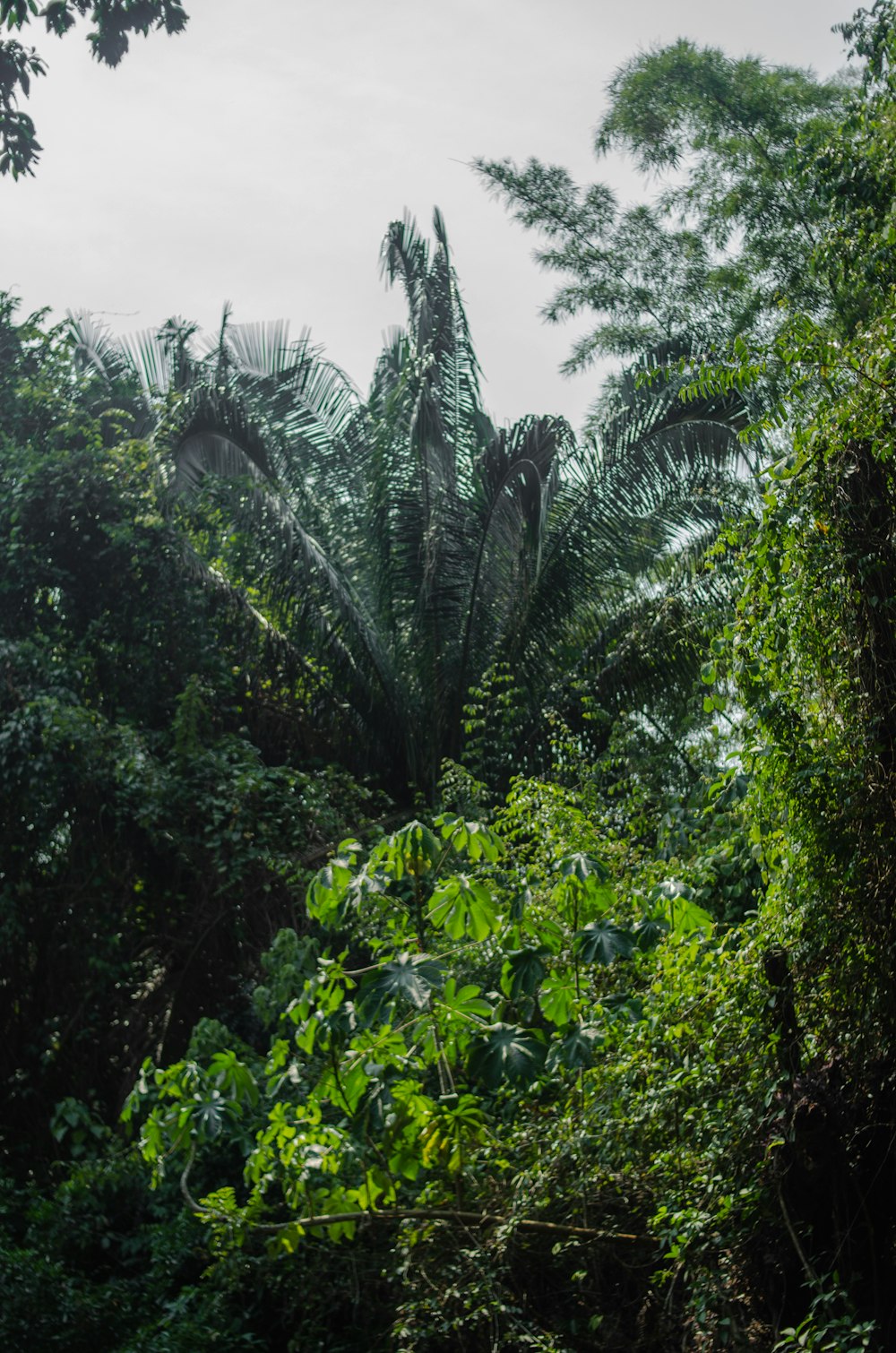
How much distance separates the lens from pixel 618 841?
636 centimetres

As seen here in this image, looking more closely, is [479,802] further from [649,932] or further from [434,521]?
[649,932]

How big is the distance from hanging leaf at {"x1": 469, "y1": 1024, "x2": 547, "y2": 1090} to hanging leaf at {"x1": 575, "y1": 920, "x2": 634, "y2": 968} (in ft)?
1.04

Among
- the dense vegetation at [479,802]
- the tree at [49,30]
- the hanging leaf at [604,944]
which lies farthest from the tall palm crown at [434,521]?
the hanging leaf at [604,944]

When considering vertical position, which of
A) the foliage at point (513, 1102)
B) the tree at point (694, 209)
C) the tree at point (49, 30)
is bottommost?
the foliage at point (513, 1102)

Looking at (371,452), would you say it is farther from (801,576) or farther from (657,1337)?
(657,1337)

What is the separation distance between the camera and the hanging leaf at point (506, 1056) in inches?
161

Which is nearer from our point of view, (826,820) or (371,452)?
(826,820)

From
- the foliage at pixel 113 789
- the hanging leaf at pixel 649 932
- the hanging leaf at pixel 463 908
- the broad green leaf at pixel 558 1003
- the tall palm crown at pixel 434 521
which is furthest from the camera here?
the tall palm crown at pixel 434 521

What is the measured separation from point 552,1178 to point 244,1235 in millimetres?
1305

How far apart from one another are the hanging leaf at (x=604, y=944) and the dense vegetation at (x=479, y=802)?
15 millimetres

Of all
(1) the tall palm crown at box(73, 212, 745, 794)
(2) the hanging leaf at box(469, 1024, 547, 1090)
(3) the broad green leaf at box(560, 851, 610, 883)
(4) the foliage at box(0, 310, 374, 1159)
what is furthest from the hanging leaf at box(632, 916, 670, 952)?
(1) the tall palm crown at box(73, 212, 745, 794)

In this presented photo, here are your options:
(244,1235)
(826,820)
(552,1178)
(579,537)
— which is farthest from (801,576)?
(579,537)

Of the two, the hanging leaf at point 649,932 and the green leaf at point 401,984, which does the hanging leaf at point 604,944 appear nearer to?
the hanging leaf at point 649,932

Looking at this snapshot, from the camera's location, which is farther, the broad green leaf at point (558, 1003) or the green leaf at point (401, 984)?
the broad green leaf at point (558, 1003)
